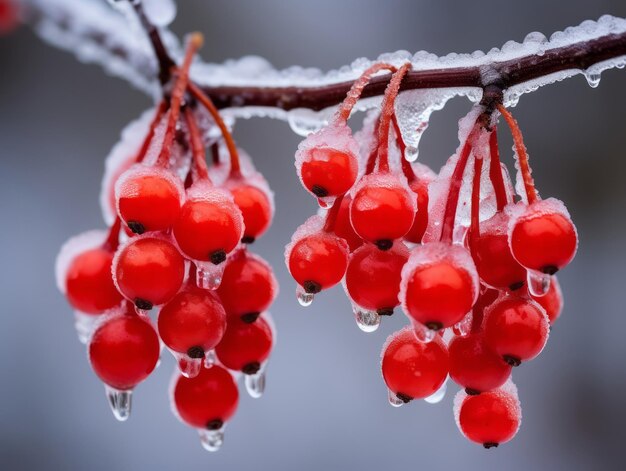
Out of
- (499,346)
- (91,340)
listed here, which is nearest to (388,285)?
(499,346)

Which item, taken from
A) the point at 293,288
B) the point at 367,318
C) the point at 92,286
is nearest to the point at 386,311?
the point at 367,318

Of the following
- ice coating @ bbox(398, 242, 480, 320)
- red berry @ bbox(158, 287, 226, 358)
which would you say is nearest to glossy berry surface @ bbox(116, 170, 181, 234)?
red berry @ bbox(158, 287, 226, 358)

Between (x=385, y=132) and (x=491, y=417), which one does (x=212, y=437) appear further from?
(x=385, y=132)

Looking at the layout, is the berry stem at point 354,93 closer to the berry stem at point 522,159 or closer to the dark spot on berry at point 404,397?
the berry stem at point 522,159

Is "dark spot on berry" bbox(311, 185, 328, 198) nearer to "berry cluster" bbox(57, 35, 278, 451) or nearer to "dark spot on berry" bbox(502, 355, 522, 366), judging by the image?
"berry cluster" bbox(57, 35, 278, 451)

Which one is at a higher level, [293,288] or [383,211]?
[293,288]
